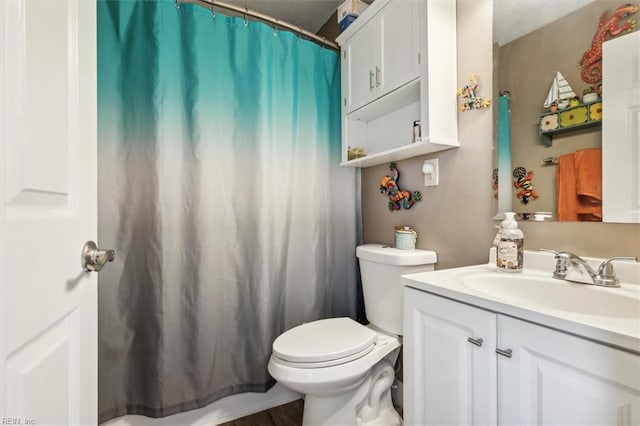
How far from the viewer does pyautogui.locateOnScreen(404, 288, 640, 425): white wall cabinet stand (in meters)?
0.55

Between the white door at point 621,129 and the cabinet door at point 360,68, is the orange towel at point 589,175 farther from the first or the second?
the cabinet door at point 360,68

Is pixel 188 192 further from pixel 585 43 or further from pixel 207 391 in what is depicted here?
pixel 585 43

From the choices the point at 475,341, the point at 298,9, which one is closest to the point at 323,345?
the point at 475,341

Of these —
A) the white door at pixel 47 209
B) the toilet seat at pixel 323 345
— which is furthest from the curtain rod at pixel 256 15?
the toilet seat at pixel 323 345

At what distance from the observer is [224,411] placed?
1.47m

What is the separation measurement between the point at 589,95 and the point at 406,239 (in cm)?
81

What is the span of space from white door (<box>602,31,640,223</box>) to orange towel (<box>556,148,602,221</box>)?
2 centimetres

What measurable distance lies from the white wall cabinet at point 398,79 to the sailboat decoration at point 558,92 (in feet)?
1.07

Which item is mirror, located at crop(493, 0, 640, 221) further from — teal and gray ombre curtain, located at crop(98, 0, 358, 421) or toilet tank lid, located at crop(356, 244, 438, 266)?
teal and gray ombre curtain, located at crop(98, 0, 358, 421)

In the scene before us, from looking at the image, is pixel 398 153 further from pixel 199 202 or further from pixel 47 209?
pixel 47 209

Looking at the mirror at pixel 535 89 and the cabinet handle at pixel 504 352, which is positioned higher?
the mirror at pixel 535 89

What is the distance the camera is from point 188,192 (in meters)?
1.35

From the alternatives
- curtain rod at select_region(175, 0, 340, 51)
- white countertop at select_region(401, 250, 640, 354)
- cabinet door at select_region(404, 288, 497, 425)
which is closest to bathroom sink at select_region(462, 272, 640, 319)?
white countertop at select_region(401, 250, 640, 354)

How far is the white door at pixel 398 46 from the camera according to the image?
1.23 metres
